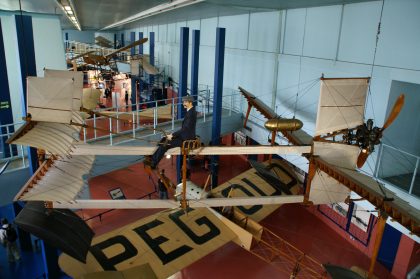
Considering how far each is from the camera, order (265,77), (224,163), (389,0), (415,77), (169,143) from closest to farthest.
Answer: (169,143) → (415,77) → (389,0) → (265,77) → (224,163)

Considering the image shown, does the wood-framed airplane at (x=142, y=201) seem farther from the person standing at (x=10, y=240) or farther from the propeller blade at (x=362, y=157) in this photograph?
the person standing at (x=10, y=240)

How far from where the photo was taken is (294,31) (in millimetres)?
13508

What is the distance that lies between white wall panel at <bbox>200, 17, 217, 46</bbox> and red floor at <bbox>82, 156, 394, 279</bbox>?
9599 millimetres

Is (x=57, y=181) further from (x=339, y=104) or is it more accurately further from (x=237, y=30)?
(x=237, y=30)

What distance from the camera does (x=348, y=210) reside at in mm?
13406

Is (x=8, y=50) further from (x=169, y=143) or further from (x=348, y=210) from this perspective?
(x=348, y=210)

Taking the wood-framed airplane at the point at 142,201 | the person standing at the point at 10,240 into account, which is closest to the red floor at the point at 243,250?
the wood-framed airplane at the point at 142,201

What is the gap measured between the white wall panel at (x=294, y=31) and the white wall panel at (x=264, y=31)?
585mm

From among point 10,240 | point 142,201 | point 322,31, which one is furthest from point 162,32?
point 142,201

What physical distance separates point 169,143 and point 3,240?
843 cm

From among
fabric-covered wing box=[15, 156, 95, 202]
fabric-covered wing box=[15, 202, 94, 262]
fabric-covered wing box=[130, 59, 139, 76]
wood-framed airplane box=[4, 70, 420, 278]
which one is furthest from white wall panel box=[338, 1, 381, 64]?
fabric-covered wing box=[130, 59, 139, 76]

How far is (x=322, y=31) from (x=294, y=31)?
162 cm

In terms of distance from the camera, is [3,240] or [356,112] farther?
[3,240]

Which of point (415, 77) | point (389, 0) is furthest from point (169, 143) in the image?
point (389, 0)
